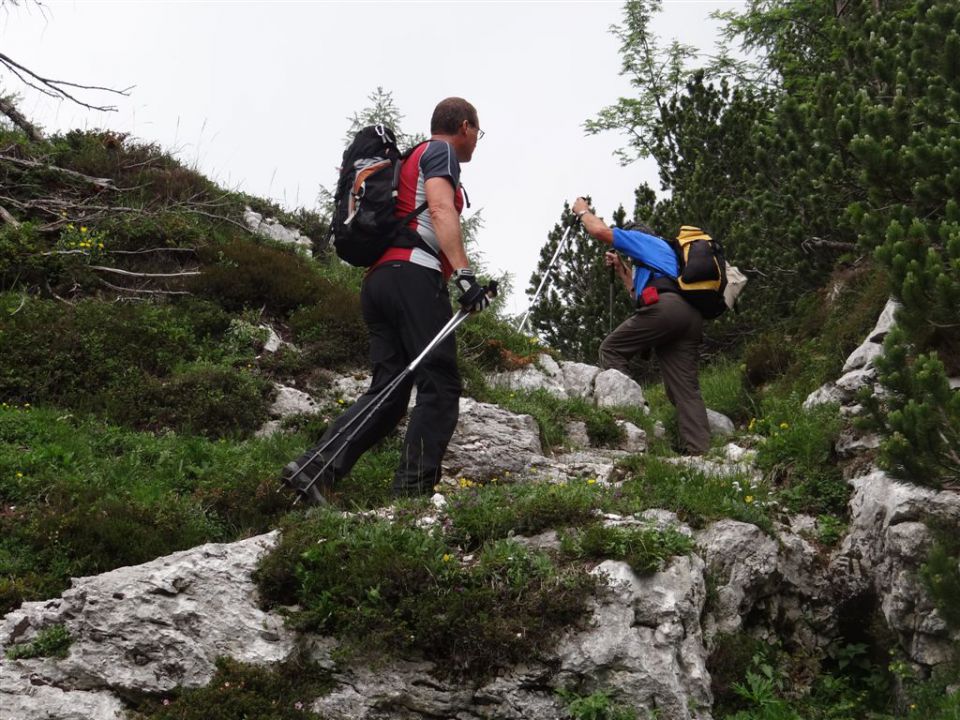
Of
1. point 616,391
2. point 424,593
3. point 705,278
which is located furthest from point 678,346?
point 424,593

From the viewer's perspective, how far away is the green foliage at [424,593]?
4.98m

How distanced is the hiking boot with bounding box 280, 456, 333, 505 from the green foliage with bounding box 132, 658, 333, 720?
4.63 ft

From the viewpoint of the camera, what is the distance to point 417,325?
6.26m

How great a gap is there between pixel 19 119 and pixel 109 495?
25.6 feet

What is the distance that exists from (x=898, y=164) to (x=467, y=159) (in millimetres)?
3571

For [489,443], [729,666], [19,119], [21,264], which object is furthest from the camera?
[19,119]

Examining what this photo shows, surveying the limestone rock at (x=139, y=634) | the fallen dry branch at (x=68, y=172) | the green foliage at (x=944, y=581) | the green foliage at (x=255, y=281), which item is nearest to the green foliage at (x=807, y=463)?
the green foliage at (x=944, y=581)

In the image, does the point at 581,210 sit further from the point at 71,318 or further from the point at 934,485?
the point at 71,318

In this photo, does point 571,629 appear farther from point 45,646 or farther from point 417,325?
point 45,646

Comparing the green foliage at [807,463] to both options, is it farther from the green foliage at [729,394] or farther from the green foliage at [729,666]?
the green foliage at [729,394]

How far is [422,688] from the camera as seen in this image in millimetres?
4922

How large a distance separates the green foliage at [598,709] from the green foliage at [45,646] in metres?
2.57

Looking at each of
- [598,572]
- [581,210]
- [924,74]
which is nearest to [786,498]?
[598,572]

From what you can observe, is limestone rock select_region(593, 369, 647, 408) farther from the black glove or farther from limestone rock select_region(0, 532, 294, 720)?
limestone rock select_region(0, 532, 294, 720)
